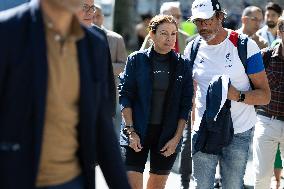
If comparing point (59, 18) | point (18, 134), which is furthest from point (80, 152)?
point (59, 18)

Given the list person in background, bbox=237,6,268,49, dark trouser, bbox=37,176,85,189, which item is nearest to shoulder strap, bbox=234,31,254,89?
dark trouser, bbox=37,176,85,189

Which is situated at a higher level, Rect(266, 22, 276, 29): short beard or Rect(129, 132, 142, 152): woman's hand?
Rect(266, 22, 276, 29): short beard

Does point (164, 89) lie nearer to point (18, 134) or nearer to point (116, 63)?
point (116, 63)

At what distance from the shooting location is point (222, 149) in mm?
5605

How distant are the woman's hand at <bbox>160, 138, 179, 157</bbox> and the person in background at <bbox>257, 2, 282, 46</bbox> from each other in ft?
12.9

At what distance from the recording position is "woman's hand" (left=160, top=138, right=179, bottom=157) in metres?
5.64

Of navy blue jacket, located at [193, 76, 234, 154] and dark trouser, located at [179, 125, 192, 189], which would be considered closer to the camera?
navy blue jacket, located at [193, 76, 234, 154]

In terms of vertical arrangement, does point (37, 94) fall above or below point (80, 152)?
above

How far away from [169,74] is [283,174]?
3866mm

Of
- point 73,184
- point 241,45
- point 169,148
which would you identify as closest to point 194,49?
point 241,45

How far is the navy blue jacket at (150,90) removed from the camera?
18.3ft

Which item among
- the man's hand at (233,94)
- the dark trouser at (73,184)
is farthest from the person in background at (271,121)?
the dark trouser at (73,184)

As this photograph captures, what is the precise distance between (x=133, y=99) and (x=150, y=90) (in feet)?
0.65

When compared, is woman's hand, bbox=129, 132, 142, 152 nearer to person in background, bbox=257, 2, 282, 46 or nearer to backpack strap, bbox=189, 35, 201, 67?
backpack strap, bbox=189, 35, 201, 67
